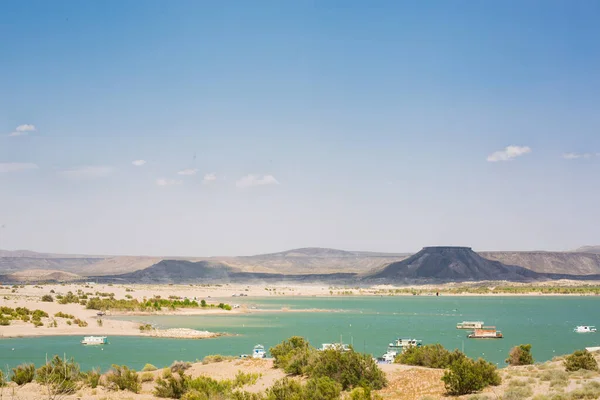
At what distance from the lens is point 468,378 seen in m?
22.8

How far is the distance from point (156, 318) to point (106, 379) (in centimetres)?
4678

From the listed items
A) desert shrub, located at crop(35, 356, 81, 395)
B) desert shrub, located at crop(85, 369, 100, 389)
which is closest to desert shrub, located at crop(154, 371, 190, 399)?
desert shrub, located at crop(85, 369, 100, 389)

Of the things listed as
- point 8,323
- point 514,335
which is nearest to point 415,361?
point 514,335

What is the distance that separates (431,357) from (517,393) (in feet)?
30.7

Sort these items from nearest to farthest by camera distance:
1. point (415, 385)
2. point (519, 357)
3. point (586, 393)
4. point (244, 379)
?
point (586, 393) < point (415, 385) < point (244, 379) < point (519, 357)

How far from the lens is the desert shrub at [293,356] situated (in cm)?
2894

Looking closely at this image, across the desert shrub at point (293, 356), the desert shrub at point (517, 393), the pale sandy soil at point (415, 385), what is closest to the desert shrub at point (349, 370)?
the pale sandy soil at point (415, 385)

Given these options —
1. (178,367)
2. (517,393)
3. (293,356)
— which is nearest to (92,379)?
(178,367)

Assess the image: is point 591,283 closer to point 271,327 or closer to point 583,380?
point 271,327

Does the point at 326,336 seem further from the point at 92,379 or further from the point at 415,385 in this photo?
A: the point at 415,385

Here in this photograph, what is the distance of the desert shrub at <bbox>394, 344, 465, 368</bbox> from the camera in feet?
97.3

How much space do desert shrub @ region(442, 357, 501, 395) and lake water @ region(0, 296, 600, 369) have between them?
14238mm

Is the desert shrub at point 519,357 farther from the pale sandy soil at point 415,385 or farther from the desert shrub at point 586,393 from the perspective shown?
the desert shrub at point 586,393

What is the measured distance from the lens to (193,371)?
31.6 m
